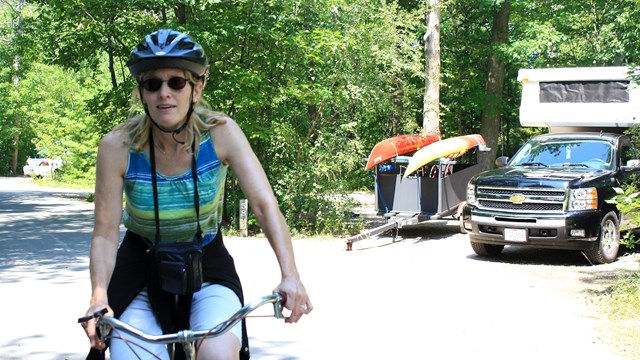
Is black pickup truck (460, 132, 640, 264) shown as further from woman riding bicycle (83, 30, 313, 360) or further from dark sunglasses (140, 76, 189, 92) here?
dark sunglasses (140, 76, 189, 92)

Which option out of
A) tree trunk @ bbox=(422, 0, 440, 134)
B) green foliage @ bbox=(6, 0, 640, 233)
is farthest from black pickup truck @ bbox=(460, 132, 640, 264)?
tree trunk @ bbox=(422, 0, 440, 134)

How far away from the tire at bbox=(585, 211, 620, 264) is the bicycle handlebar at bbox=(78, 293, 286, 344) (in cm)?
1088

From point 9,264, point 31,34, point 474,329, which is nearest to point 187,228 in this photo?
point 474,329

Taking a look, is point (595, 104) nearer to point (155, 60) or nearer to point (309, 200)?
point (309, 200)

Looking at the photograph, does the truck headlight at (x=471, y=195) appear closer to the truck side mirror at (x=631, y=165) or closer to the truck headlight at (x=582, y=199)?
the truck headlight at (x=582, y=199)

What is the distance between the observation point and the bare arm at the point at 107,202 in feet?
10.3

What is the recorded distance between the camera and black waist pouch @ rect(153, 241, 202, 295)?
3014mm

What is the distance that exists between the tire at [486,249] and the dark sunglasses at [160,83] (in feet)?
37.1

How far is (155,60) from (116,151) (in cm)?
39

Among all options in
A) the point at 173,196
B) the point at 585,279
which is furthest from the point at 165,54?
the point at 585,279

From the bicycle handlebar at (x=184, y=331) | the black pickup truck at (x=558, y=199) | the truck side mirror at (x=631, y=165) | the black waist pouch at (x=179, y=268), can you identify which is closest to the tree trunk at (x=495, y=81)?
the black pickup truck at (x=558, y=199)

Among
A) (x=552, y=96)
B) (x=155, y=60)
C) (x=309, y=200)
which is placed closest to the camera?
(x=155, y=60)

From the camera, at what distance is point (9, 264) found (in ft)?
41.5

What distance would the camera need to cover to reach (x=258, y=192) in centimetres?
318
